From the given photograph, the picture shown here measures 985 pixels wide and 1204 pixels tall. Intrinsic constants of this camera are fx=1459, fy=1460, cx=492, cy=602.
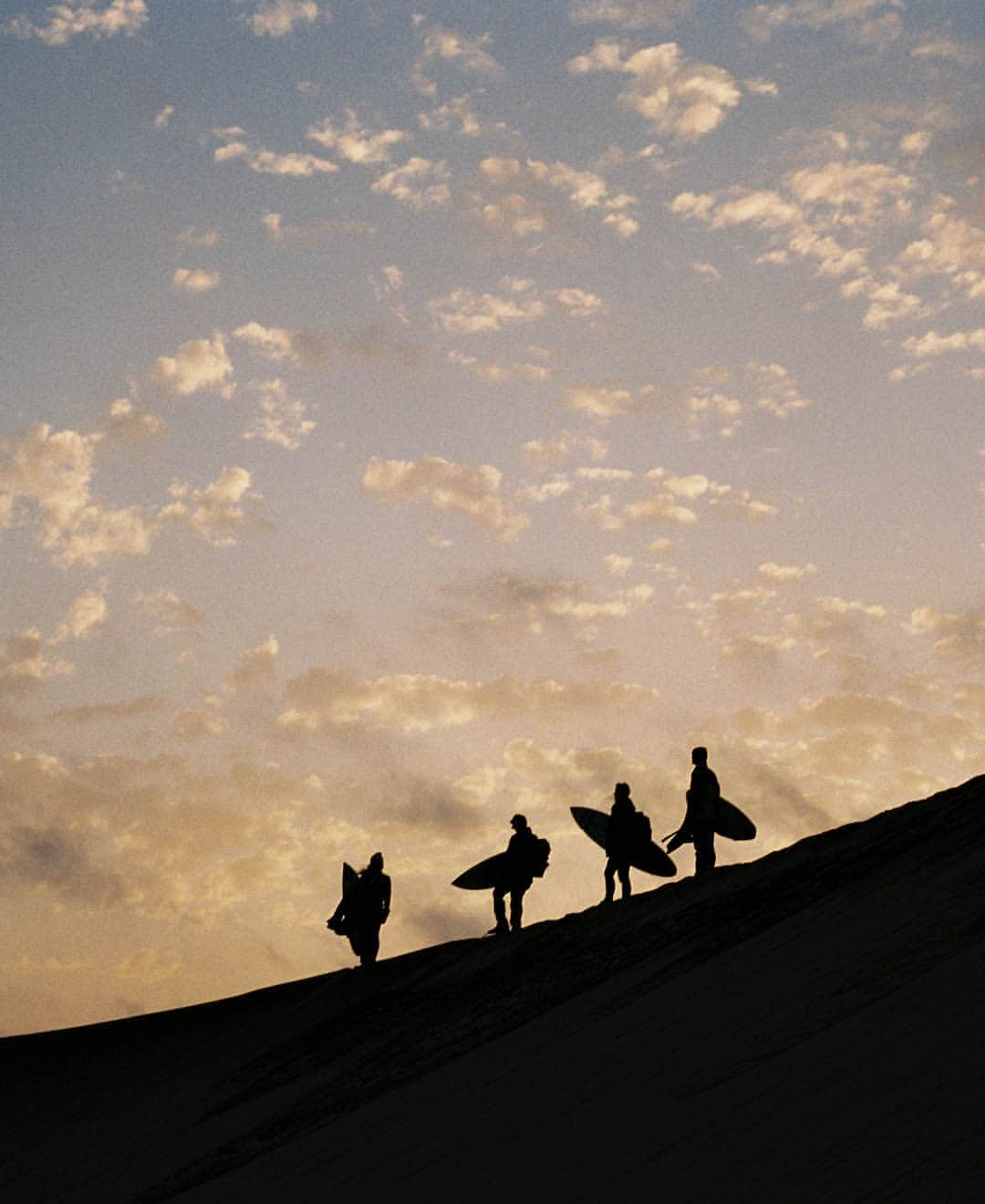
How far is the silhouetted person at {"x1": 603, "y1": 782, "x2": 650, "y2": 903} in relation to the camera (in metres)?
16.5

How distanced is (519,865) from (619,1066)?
8486 millimetres

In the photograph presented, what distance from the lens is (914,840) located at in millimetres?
12680

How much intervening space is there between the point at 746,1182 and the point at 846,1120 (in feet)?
1.74

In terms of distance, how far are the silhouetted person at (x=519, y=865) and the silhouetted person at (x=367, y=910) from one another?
5.11ft

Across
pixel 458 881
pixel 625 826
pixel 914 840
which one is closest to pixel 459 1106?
pixel 914 840

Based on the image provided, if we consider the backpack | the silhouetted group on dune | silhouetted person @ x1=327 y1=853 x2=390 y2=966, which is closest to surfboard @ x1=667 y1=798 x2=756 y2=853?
the silhouetted group on dune

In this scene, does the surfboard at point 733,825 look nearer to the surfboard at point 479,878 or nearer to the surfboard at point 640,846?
the surfboard at point 640,846

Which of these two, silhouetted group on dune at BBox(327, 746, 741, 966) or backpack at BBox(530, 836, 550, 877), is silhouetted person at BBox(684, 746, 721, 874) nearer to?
silhouetted group on dune at BBox(327, 746, 741, 966)

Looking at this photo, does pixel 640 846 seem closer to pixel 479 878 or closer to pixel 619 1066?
pixel 479 878

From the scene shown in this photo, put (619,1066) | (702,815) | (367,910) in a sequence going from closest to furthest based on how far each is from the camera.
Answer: (619,1066), (702,815), (367,910)

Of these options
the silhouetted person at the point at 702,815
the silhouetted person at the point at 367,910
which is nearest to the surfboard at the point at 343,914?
the silhouetted person at the point at 367,910

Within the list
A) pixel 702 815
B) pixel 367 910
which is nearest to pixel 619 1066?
pixel 702 815

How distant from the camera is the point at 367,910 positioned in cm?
1803

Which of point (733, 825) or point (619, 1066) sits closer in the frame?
point (619, 1066)
